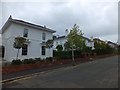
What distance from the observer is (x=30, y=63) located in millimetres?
19500

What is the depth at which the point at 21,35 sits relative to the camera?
88.5 feet

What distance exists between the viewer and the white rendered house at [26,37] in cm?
2619

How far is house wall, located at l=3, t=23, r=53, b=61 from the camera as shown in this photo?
26.1m

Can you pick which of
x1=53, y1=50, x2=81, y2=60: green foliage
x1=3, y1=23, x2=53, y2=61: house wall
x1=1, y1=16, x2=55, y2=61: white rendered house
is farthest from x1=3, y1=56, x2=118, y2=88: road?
x1=53, y1=50, x2=81, y2=60: green foliage

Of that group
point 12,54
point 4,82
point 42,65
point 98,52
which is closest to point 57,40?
point 98,52

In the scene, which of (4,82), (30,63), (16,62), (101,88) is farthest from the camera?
(30,63)

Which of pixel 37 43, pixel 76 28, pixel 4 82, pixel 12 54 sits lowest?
pixel 4 82

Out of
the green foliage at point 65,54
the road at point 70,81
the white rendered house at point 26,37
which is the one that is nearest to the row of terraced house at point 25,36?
the white rendered house at point 26,37

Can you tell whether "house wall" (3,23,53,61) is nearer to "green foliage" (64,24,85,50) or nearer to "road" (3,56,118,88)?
"green foliage" (64,24,85,50)

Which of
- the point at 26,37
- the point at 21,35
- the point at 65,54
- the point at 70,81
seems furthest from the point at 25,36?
the point at 70,81

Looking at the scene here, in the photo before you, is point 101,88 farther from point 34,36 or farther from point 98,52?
point 98,52

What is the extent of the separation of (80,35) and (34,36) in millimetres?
8132

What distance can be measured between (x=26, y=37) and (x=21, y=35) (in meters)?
1.18

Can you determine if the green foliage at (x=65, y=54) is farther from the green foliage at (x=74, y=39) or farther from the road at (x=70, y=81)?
the road at (x=70, y=81)
